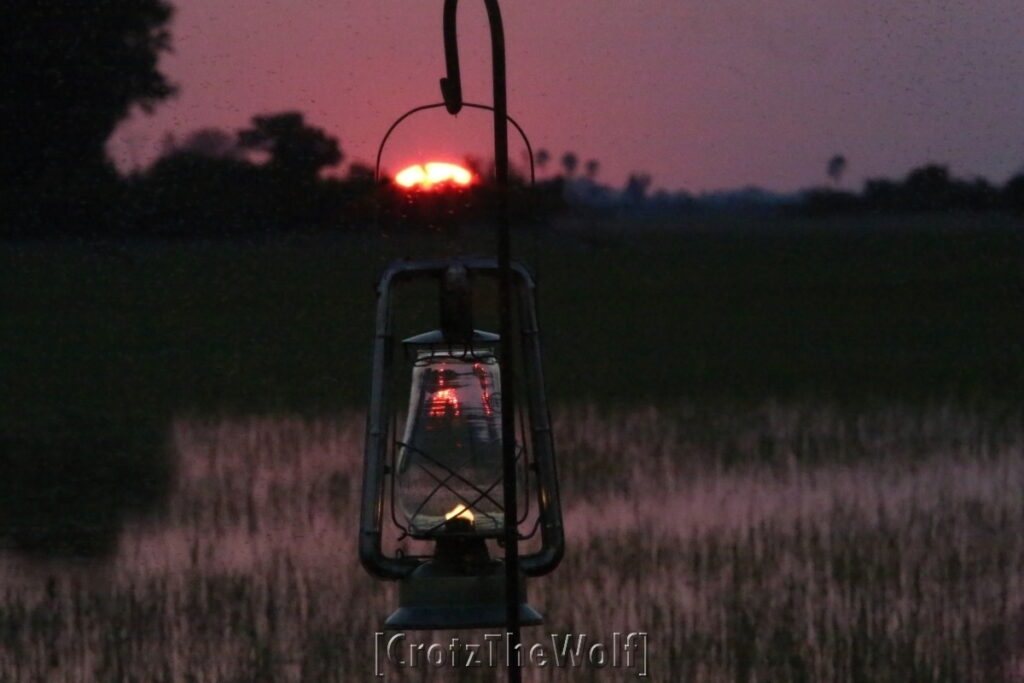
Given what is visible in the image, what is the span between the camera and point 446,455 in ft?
9.09

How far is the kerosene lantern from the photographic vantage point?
265 cm

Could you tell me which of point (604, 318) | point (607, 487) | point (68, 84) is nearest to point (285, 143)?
point (604, 318)

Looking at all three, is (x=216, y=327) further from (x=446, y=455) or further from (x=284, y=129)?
(x=446, y=455)

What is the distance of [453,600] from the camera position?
2.67 metres

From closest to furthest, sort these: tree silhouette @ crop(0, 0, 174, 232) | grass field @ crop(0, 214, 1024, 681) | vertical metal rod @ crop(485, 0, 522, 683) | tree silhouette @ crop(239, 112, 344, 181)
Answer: vertical metal rod @ crop(485, 0, 522, 683)
grass field @ crop(0, 214, 1024, 681)
tree silhouette @ crop(239, 112, 344, 181)
tree silhouette @ crop(0, 0, 174, 232)

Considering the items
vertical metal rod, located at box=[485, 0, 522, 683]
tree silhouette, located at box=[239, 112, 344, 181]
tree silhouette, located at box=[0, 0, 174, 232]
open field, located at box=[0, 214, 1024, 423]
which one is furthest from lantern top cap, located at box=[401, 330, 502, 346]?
tree silhouette, located at box=[0, 0, 174, 232]

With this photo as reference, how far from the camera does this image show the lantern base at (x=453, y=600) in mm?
2656

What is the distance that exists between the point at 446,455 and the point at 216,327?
57.6ft

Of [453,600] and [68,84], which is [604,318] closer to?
[68,84]

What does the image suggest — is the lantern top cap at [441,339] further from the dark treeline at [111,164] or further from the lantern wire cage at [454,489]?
the dark treeline at [111,164]

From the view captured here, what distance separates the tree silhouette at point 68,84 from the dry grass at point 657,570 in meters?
17.6

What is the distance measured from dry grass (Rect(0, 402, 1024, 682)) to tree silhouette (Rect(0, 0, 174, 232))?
17.6 meters

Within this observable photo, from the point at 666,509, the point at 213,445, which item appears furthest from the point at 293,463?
the point at 666,509

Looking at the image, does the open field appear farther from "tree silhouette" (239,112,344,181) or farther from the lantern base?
the lantern base
